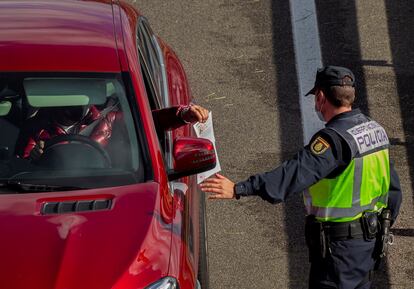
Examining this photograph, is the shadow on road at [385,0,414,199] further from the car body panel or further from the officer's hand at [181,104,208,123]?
the car body panel

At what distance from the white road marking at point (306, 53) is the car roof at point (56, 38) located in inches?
129

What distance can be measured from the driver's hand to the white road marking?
374cm

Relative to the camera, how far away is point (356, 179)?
17.0ft

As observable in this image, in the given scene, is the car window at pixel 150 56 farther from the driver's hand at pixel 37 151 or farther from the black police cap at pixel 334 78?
the black police cap at pixel 334 78

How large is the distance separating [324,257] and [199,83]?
188 inches

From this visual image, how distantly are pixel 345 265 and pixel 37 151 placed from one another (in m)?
1.71

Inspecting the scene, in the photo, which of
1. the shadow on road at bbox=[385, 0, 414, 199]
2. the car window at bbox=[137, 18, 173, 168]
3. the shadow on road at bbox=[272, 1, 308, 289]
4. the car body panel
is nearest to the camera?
the car body panel

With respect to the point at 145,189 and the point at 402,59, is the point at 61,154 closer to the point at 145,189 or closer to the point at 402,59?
the point at 145,189

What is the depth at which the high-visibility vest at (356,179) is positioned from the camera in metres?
5.18

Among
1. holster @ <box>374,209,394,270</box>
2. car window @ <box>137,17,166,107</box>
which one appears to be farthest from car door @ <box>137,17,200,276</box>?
holster @ <box>374,209,394,270</box>

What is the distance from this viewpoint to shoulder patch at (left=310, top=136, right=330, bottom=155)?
5.09 meters

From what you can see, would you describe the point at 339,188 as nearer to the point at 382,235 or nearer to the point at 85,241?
the point at 382,235

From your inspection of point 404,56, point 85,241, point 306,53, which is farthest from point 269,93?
point 85,241

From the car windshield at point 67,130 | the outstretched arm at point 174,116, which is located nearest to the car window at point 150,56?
the outstretched arm at point 174,116
